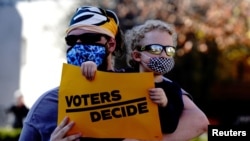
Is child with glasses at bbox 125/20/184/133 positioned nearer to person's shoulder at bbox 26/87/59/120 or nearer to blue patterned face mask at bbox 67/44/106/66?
blue patterned face mask at bbox 67/44/106/66

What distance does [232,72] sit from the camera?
29.3 m

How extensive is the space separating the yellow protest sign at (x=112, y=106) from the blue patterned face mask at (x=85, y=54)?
111 mm

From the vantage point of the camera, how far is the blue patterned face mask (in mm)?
2762

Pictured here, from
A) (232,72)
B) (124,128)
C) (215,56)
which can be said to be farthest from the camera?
(232,72)

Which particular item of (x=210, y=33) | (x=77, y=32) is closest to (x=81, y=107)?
(x=77, y=32)

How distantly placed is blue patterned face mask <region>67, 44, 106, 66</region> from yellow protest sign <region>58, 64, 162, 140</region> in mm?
111

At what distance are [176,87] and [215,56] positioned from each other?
2408 cm

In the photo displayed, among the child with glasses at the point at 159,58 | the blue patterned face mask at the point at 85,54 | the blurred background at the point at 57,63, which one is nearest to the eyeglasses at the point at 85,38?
the blue patterned face mask at the point at 85,54

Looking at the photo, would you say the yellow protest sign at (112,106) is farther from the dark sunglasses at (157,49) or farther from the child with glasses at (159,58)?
the dark sunglasses at (157,49)

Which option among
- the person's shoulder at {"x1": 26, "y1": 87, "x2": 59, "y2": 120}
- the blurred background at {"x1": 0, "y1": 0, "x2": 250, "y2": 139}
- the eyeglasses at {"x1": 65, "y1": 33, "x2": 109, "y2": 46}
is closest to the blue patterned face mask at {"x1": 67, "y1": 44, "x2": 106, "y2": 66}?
the eyeglasses at {"x1": 65, "y1": 33, "x2": 109, "y2": 46}

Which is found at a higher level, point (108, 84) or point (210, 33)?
point (108, 84)

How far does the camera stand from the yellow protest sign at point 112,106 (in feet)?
8.62

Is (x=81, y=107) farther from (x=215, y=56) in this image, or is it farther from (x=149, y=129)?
(x=215, y=56)

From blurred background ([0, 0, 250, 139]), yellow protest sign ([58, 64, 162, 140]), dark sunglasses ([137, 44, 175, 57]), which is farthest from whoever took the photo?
blurred background ([0, 0, 250, 139])
